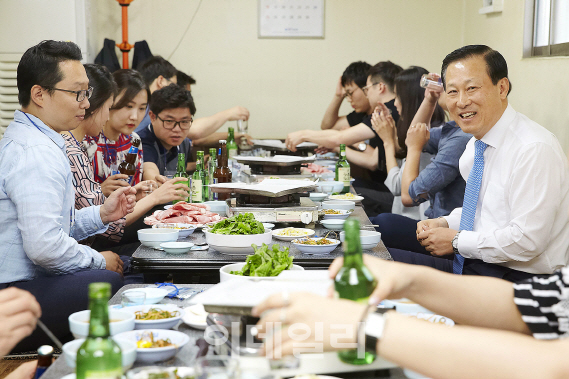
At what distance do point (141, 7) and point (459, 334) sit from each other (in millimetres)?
5635

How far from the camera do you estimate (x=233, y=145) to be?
462 centimetres

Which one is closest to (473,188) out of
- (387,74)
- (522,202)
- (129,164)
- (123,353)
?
(522,202)

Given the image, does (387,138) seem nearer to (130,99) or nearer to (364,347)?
(130,99)

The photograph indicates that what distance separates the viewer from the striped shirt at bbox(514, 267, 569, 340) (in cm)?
104

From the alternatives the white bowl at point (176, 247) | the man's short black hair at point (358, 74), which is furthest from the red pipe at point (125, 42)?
the white bowl at point (176, 247)

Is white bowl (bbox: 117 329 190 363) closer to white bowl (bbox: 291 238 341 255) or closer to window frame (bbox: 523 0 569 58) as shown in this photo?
white bowl (bbox: 291 238 341 255)

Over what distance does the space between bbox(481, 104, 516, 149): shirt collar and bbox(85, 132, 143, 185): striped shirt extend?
190 cm

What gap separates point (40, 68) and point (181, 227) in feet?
2.46

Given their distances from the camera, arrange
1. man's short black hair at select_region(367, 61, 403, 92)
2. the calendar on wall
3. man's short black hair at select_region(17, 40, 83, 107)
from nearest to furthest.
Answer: man's short black hair at select_region(17, 40, 83, 107), man's short black hair at select_region(367, 61, 403, 92), the calendar on wall

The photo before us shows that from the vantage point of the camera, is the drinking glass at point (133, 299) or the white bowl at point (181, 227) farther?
the white bowl at point (181, 227)

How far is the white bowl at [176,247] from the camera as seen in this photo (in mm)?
1878

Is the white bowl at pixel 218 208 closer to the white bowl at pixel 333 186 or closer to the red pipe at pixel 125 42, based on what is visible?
the white bowl at pixel 333 186

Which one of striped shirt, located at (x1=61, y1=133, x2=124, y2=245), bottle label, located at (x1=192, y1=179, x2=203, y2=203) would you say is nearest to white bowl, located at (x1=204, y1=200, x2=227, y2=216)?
bottle label, located at (x1=192, y1=179, x2=203, y2=203)

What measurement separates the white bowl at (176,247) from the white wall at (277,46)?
164 inches
